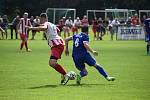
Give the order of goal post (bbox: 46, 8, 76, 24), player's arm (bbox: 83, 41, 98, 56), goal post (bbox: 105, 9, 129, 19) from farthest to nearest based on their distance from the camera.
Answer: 1. goal post (bbox: 105, 9, 129, 19)
2. goal post (bbox: 46, 8, 76, 24)
3. player's arm (bbox: 83, 41, 98, 56)

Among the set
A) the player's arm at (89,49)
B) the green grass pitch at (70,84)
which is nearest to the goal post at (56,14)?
the green grass pitch at (70,84)

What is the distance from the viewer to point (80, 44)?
55.3 feet

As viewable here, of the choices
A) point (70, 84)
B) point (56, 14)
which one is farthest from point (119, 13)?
point (70, 84)

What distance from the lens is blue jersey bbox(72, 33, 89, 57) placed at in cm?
1683

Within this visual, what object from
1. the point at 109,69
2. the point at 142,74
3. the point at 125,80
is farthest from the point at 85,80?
the point at 109,69

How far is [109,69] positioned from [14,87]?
22.0ft

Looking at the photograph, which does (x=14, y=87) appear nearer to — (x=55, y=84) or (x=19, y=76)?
(x=55, y=84)

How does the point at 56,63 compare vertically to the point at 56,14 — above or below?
above

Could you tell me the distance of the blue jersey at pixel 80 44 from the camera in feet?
55.2

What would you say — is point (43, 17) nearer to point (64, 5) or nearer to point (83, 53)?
point (83, 53)

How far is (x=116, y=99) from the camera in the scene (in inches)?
526

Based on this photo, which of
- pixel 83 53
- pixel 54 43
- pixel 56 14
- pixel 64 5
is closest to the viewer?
pixel 83 53

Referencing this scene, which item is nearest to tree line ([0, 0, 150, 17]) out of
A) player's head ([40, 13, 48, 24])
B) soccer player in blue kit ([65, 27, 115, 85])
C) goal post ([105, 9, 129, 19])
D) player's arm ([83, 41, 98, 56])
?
goal post ([105, 9, 129, 19])

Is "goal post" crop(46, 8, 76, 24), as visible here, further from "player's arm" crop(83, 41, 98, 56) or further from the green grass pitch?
"player's arm" crop(83, 41, 98, 56)
